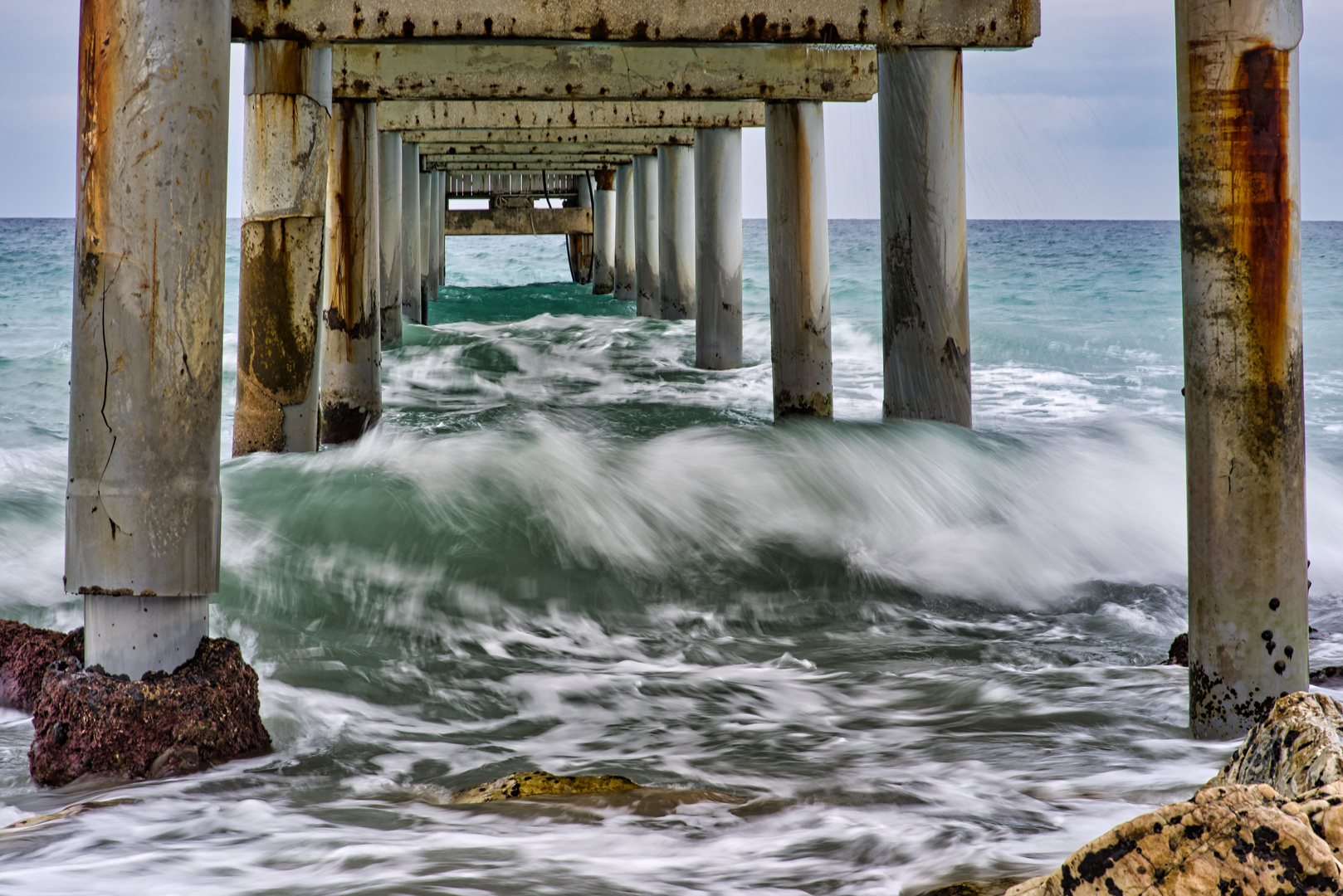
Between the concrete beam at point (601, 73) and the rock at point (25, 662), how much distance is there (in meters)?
5.39

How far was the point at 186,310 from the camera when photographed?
10.1 feet

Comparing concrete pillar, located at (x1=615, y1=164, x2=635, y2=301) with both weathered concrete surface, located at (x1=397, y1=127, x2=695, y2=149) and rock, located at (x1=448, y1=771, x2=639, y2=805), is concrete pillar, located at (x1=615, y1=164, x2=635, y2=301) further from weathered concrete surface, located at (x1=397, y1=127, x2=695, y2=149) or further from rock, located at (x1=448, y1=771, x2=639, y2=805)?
rock, located at (x1=448, y1=771, x2=639, y2=805)

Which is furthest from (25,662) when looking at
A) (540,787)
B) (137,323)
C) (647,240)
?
(647,240)

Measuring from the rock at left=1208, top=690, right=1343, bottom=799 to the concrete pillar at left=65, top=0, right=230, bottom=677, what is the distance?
2411mm

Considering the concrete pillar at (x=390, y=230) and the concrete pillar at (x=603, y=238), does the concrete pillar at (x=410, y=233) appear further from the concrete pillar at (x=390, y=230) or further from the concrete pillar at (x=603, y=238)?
the concrete pillar at (x=603, y=238)

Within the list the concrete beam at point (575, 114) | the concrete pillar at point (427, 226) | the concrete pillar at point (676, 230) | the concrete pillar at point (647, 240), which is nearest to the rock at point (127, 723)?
the concrete beam at point (575, 114)

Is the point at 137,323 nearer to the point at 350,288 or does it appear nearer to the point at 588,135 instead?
the point at 350,288

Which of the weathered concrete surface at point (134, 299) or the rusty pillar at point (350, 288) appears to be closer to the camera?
the weathered concrete surface at point (134, 299)

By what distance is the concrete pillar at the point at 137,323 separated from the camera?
3.01 meters

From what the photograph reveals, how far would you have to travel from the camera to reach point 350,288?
8.06 meters

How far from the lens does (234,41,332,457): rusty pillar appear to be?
20.4 ft

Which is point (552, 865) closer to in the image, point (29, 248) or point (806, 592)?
point (806, 592)

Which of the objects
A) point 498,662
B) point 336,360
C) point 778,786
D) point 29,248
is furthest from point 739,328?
point 29,248

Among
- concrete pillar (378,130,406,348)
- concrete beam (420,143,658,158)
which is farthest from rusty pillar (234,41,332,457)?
concrete beam (420,143,658,158)
